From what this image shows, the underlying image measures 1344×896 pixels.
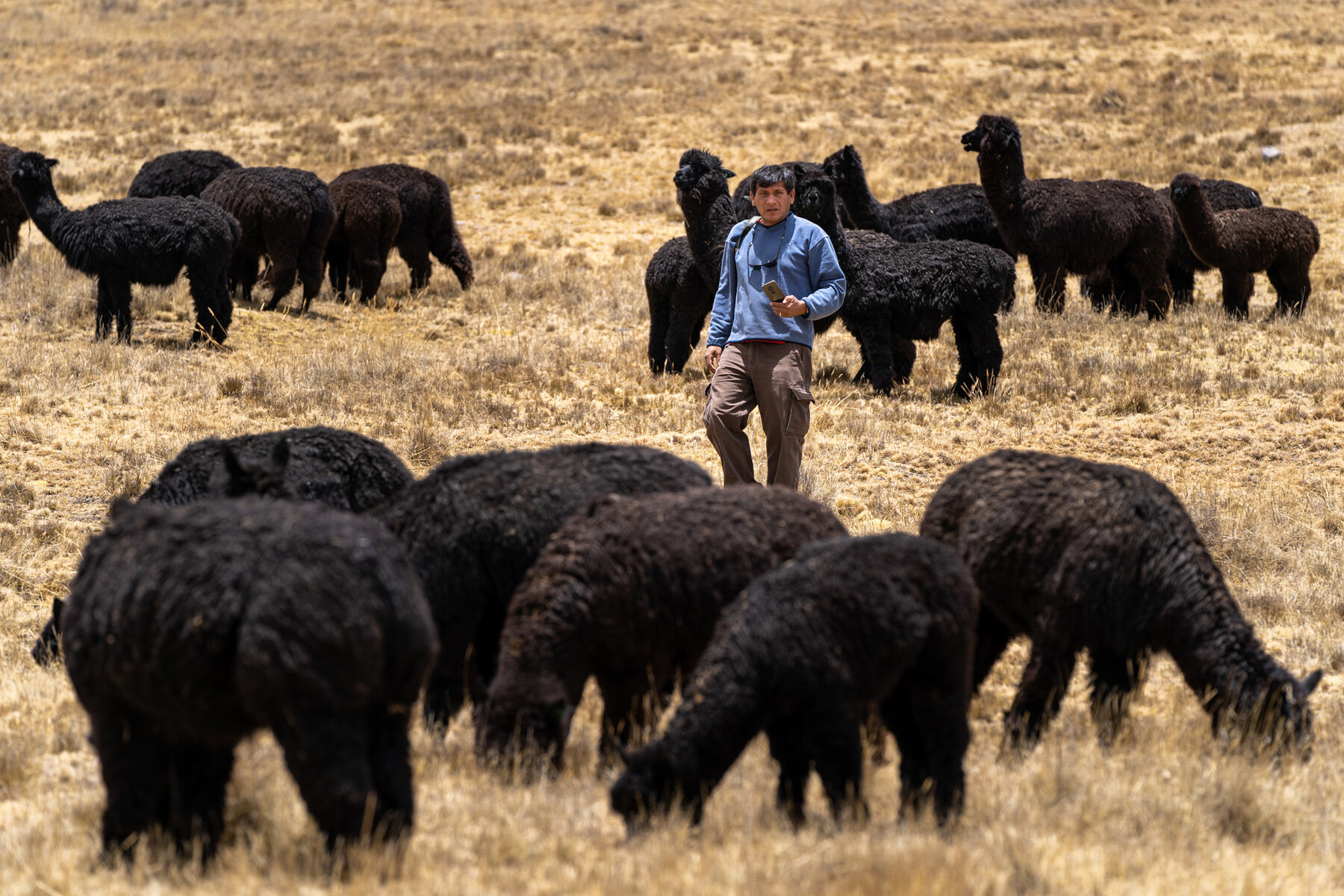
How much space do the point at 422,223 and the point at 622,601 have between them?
13.6 metres

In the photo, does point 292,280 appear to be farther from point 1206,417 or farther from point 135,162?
point 135,162

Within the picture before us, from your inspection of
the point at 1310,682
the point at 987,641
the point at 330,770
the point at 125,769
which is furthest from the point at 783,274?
the point at 125,769

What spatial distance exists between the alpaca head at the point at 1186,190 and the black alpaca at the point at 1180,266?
15.6 inches

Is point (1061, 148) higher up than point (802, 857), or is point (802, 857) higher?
point (1061, 148)

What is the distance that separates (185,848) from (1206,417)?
32.8 ft

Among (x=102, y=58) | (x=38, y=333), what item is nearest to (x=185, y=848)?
(x=38, y=333)

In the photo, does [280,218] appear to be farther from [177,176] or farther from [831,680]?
[831,680]

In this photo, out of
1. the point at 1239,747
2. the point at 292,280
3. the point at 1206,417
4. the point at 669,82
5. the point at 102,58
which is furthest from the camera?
the point at 102,58

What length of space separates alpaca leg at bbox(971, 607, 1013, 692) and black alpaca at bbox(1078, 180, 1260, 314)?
10.8 meters

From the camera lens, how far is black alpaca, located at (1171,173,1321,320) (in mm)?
15859

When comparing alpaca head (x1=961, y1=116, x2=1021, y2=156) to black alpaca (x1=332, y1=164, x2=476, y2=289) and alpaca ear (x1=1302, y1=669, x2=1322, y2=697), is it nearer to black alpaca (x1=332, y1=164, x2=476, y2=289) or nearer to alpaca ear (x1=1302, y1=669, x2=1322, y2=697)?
black alpaca (x1=332, y1=164, x2=476, y2=289)

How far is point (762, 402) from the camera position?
771cm

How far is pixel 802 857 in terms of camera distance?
4.02 metres

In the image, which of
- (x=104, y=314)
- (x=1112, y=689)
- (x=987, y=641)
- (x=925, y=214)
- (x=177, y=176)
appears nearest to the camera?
(x=1112, y=689)
